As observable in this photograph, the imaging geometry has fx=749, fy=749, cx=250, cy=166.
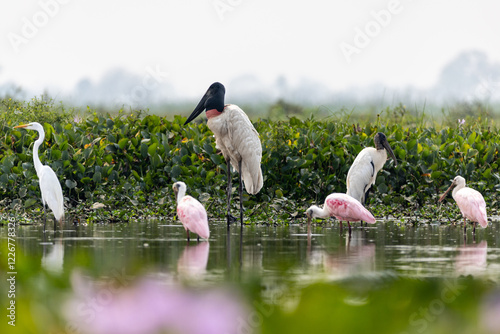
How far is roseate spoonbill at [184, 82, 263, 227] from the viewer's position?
421 inches

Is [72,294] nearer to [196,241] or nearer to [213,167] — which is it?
[196,241]

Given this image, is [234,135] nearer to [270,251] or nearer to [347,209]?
[347,209]

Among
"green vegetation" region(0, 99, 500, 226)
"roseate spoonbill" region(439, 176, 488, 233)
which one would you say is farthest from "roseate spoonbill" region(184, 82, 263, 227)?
"roseate spoonbill" region(439, 176, 488, 233)

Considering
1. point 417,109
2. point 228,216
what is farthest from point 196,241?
point 417,109

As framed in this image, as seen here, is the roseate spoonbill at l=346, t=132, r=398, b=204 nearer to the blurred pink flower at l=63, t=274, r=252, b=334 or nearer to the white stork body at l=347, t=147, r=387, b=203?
the white stork body at l=347, t=147, r=387, b=203

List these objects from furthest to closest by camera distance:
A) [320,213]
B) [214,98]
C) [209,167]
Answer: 1. [209,167]
2. [214,98]
3. [320,213]

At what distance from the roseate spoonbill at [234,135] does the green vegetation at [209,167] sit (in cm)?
86

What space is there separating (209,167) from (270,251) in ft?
17.9

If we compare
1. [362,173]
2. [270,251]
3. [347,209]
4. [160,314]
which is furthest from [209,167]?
[160,314]

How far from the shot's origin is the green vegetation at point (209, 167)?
12.1 metres

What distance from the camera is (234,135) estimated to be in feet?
35.1

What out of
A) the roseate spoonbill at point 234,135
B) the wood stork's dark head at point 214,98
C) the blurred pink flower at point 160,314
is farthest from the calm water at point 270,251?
the blurred pink flower at point 160,314

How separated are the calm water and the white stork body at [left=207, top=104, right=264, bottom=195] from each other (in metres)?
1.00

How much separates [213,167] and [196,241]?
176 inches
